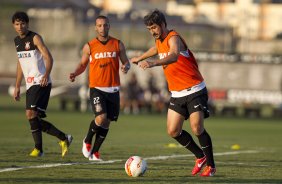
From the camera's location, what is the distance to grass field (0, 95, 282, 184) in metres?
15.0

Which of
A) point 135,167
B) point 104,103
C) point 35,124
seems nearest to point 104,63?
point 104,103

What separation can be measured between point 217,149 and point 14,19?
21.2 feet

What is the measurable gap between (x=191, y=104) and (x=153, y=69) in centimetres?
3388

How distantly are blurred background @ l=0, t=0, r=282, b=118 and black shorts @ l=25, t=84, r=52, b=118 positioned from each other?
93.6ft

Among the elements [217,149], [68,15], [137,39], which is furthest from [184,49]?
[68,15]

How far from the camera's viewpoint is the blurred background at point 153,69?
4809 centimetres

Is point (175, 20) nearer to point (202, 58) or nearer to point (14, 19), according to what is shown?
point (202, 58)

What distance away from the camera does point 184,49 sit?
15820mm

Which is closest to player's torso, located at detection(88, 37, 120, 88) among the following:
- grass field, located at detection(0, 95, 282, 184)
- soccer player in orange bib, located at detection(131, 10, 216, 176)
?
grass field, located at detection(0, 95, 282, 184)

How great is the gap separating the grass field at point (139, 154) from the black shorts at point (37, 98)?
2.83 ft

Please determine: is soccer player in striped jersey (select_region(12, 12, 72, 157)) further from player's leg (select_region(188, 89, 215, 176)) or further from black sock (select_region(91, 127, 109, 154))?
player's leg (select_region(188, 89, 215, 176))

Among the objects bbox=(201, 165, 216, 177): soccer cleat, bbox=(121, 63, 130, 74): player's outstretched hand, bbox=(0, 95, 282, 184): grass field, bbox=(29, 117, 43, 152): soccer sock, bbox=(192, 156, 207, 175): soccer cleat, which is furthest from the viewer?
bbox=(29, 117, 43, 152): soccer sock

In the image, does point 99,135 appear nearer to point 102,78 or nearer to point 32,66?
point 102,78

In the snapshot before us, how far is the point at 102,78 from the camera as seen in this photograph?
735 inches
